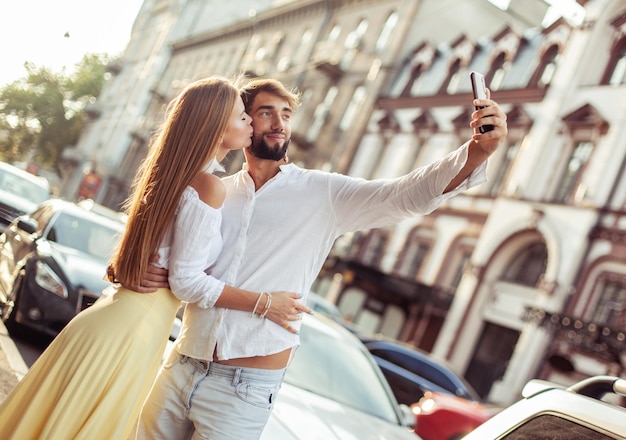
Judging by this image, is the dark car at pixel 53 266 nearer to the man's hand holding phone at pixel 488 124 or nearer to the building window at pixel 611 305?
the man's hand holding phone at pixel 488 124

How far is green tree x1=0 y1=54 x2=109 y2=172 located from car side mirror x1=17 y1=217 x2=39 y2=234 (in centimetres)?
6993

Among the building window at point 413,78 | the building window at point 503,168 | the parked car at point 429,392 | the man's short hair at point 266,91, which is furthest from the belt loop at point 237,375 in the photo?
the building window at point 413,78

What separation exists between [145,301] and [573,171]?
21170 millimetres

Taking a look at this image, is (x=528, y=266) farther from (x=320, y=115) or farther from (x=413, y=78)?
(x=320, y=115)

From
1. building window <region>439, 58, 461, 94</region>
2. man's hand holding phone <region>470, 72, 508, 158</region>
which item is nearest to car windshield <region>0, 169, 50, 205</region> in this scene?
man's hand holding phone <region>470, 72, 508, 158</region>

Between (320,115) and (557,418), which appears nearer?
(557,418)

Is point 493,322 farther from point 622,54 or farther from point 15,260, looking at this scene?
point 15,260

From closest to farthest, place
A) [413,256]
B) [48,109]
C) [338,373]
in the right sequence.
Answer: [338,373] → [413,256] → [48,109]

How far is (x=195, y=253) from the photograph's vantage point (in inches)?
117

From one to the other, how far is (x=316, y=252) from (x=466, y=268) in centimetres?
2183

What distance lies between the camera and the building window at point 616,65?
2258cm

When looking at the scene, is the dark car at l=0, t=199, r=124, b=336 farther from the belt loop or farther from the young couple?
the belt loop

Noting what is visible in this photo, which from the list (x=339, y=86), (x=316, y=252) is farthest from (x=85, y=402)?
(x=339, y=86)

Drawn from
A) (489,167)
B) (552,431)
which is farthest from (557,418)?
(489,167)
